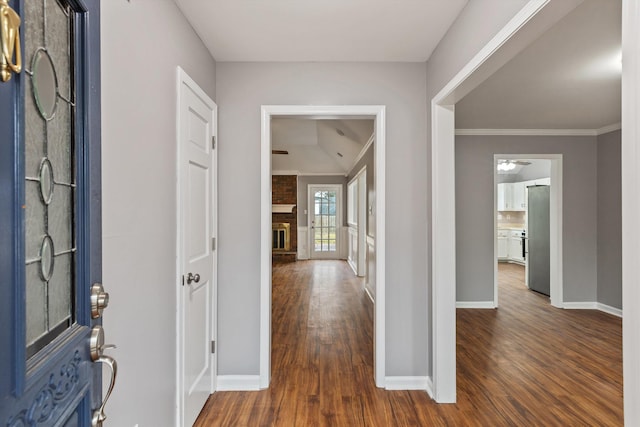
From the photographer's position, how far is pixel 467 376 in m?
2.77

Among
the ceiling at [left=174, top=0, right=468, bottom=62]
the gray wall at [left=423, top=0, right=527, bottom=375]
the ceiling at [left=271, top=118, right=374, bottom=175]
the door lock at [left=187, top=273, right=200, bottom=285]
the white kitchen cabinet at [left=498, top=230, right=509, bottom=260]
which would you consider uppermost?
the ceiling at [left=271, top=118, right=374, bottom=175]

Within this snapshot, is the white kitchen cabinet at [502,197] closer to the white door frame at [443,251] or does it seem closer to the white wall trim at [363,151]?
the white wall trim at [363,151]

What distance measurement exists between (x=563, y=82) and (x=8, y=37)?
12.6 feet

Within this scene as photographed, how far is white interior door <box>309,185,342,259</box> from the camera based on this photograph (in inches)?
374

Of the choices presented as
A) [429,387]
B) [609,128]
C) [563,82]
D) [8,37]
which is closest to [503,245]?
[609,128]

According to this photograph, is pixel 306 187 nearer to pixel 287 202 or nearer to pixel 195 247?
pixel 287 202

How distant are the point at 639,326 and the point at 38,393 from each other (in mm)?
1372

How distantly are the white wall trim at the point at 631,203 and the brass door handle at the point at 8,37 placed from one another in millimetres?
1326

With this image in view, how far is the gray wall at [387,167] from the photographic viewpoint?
8.53ft

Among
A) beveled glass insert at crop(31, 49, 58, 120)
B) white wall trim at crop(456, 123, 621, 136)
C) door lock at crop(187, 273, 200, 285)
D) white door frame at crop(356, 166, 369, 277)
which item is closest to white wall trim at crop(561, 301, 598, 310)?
white wall trim at crop(456, 123, 621, 136)

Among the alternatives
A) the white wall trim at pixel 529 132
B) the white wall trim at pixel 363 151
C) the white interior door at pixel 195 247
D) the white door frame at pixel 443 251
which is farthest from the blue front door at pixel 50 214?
the white wall trim at pixel 529 132

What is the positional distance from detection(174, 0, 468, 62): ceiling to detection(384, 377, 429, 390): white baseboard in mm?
2384

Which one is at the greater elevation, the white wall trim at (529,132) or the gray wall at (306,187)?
the white wall trim at (529,132)

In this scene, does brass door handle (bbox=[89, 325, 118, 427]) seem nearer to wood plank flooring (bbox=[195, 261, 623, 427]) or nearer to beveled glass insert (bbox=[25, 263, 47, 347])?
beveled glass insert (bbox=[25, 263, 47, 347])
